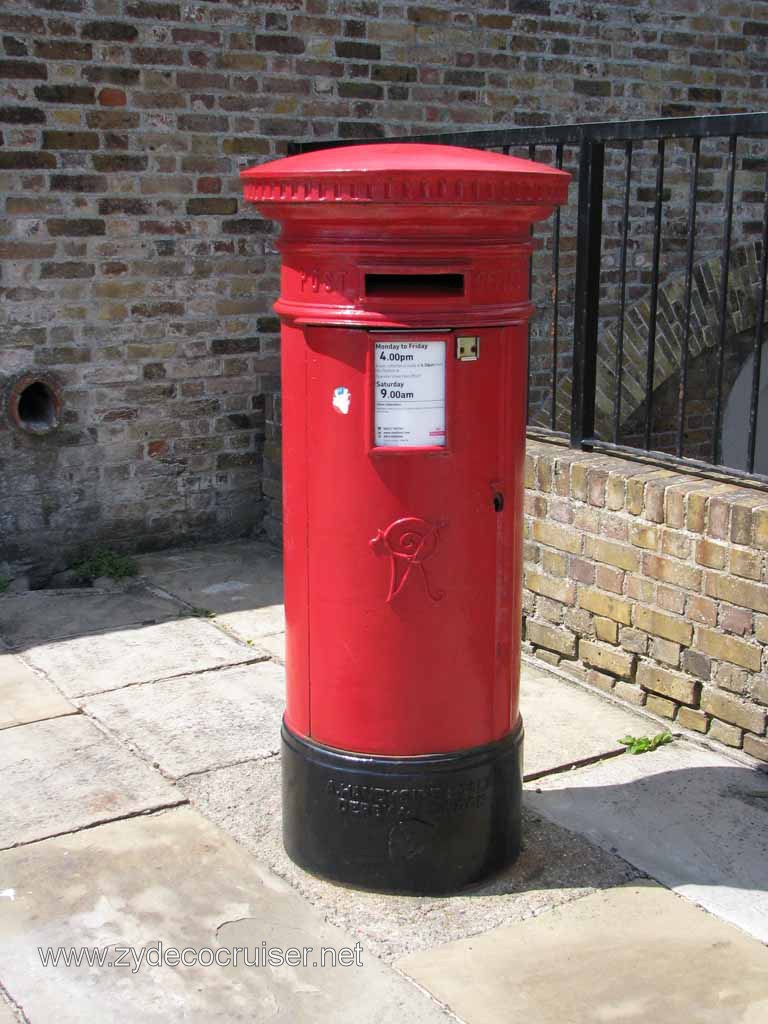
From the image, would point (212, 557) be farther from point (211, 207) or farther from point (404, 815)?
point (404, 815)

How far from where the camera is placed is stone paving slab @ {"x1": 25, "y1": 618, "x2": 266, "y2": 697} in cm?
443

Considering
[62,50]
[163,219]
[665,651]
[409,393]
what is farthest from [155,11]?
[665,651]

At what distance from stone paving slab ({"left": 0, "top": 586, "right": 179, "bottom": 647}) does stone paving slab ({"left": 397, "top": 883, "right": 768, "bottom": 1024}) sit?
2.53m

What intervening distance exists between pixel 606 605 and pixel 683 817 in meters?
0.99

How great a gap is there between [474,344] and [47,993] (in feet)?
5.62

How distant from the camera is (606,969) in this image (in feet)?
9.06

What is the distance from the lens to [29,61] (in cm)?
520

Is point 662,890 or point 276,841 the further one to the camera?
point 276,841

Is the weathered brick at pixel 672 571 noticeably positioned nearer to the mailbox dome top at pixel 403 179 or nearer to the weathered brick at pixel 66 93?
the mailbox dome top at pixel 403 179

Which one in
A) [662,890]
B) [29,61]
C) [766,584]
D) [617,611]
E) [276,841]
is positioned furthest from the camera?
[29,61]

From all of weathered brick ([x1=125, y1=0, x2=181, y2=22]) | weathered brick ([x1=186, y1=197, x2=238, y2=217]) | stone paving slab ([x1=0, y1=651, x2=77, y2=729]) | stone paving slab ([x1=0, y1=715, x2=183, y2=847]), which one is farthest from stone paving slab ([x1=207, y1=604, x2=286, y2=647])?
weathered brick ([x1=125, y1=0, x2=181, y2=22])

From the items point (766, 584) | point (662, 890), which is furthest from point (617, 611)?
point (662, 890)

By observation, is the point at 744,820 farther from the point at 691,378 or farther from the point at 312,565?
the point at 691,378

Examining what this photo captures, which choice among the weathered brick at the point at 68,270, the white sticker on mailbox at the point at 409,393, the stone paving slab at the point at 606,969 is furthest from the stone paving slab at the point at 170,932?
the weathered brick at the point at 68,270
